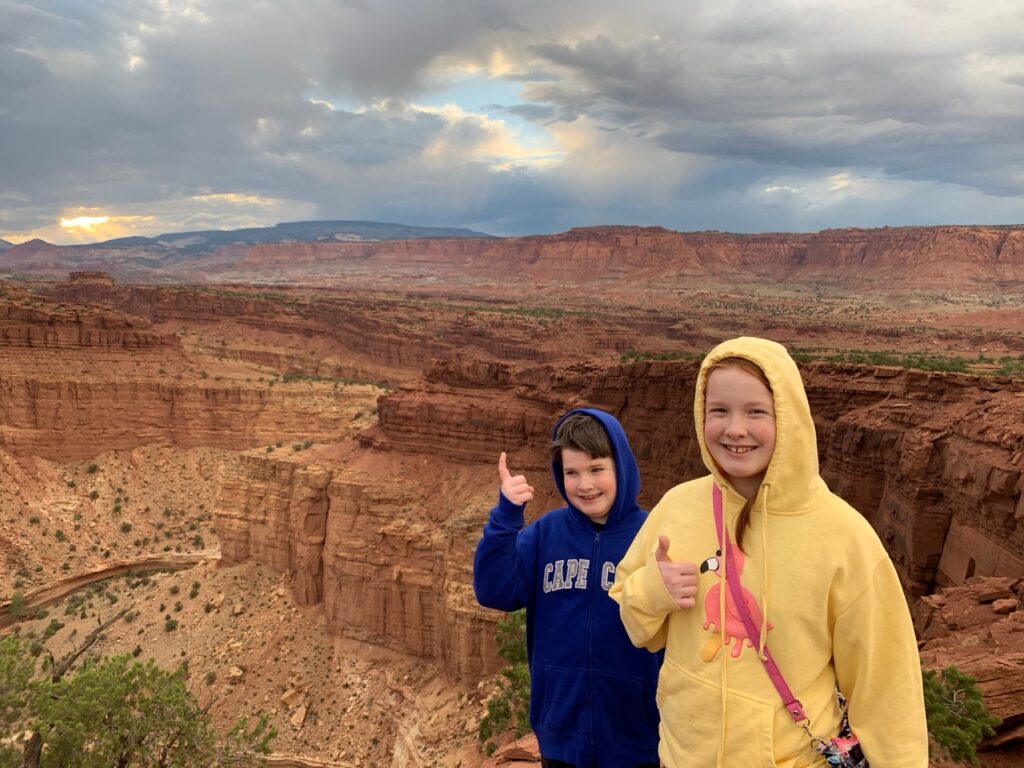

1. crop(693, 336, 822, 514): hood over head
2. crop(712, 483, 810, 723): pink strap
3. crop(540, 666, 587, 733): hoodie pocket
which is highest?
crop(693, 336, 822, 514): hood over head

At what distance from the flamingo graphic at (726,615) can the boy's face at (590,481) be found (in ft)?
3.46

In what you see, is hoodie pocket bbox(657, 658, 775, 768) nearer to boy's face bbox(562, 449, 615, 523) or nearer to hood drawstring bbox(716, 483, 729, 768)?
hood drawstring bbox(716, 483, 729, 768)

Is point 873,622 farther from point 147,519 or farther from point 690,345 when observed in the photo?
point 690,345

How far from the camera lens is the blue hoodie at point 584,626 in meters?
3.99

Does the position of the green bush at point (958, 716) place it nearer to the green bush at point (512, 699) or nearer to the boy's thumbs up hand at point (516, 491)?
the boy's thumbs up hand at point (516, 491)

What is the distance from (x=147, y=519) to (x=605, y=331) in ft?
163

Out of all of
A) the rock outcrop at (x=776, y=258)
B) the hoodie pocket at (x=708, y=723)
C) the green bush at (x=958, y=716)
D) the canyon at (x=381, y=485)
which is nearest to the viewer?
the hoodie pocket at (x=708, y=723)

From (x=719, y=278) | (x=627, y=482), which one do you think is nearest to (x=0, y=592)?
(x=627, y=482)

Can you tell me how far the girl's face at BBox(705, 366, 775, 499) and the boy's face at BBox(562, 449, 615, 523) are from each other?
44.2 inches

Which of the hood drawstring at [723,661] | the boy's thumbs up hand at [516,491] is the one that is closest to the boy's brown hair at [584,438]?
the boy's thumbs up hand at [516,491]

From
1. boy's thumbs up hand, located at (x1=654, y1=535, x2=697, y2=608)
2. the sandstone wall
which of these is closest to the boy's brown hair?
boy's thumbs up hand, located at (x1=654, y1=535, x2=697, y2=608)

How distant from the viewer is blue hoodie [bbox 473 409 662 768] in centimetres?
399

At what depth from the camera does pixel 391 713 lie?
65.7ft

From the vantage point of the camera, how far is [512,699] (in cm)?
1430
